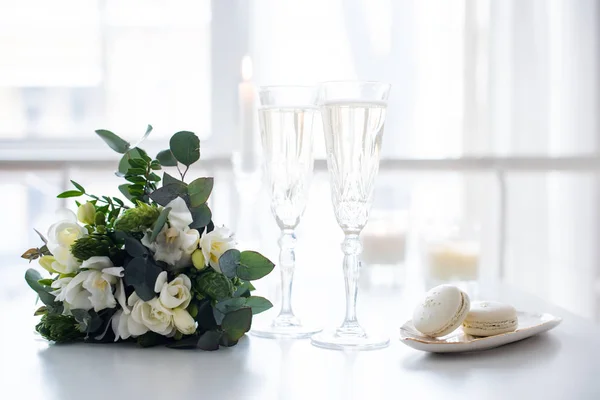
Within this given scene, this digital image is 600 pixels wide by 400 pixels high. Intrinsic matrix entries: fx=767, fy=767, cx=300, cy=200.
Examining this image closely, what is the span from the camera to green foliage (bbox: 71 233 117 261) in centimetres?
77

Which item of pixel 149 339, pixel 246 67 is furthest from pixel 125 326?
pixel 246 67

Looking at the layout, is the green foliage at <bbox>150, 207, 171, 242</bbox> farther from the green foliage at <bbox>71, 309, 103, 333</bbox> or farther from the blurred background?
the blurred background

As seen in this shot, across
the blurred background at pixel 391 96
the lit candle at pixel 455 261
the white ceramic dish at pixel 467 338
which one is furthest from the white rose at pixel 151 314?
the blurred background at pixel 391 96

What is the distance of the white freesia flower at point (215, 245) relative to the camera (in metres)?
0.78

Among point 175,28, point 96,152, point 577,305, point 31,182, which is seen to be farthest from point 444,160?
point 31,182

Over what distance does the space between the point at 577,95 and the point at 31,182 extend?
80.5 inches

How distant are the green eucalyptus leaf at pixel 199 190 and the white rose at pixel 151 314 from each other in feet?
0.37

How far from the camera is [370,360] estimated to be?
0.71 meters

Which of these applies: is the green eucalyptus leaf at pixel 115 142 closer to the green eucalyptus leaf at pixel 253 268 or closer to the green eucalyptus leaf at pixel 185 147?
the green eucalyptus leaf at pixel 185 147

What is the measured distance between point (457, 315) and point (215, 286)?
0.79ft

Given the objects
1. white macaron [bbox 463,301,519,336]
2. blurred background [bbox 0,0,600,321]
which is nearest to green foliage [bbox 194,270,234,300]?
white macaron [bbox 463,301,519,336]

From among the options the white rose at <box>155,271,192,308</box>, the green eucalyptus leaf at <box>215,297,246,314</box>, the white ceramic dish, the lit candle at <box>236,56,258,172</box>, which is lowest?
the white ceramic dish

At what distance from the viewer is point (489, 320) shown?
0.78m

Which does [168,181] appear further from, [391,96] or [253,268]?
[391,96]
